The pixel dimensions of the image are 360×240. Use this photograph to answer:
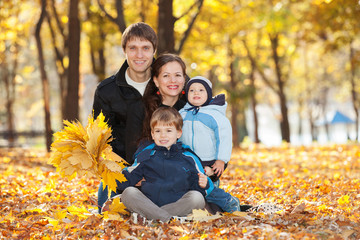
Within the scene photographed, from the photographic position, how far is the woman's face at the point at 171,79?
Result: 4836mm

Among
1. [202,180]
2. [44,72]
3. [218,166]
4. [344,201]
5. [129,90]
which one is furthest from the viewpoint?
[44,72]

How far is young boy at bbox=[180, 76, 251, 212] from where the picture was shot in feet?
15.0

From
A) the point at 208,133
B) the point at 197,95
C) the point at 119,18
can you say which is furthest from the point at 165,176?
the point at 119,18

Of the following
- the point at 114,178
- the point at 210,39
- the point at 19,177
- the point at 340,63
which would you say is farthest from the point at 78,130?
the point at 340,63

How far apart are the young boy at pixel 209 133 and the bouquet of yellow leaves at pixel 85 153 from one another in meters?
0.90

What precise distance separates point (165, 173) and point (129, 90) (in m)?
1.38

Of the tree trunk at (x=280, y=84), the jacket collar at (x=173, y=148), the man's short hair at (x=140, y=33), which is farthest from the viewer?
the tree trunk at (x=280, y=84)

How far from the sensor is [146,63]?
5.09 m

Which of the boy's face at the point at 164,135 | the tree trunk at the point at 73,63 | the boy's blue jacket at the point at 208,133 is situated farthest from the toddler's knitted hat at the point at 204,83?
the tree trunk at the point at 73,63

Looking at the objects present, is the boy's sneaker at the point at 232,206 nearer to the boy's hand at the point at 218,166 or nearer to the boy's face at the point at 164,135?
the boy's hand at the point at 218,166

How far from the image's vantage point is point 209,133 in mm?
4645

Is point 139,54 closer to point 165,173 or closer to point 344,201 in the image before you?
point 165,173

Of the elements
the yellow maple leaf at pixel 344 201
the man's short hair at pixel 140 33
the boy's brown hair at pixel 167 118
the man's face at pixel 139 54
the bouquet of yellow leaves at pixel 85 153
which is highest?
the man's short hair at pixel 140 33

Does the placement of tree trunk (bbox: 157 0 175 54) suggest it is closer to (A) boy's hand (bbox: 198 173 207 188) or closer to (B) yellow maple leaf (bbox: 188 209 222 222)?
(A) boy's hand (bbox: 198 173 207 188)
